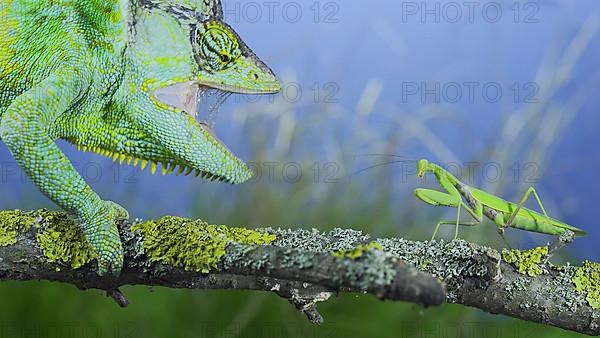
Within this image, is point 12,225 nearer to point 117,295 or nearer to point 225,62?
point 117,295

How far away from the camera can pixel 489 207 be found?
2.12 meters

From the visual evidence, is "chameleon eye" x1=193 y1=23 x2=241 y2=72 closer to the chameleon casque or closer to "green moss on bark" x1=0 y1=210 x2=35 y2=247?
the chameleon casque

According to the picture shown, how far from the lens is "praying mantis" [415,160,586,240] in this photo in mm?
2016

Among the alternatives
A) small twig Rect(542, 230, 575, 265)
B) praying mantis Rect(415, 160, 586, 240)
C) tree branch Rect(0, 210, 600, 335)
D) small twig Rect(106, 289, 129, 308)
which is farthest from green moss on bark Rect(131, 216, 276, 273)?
praying mantis Rect(415, 160, 586, 240)

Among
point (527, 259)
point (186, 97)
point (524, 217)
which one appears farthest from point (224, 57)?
point (524, 217)

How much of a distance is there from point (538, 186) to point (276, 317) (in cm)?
176

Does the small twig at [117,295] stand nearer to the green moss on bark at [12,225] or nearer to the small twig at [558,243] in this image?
the green moss on bark at [12,225]

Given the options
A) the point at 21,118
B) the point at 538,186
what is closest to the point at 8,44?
the point at 21,118

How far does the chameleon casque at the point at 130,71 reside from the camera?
65.0 inches

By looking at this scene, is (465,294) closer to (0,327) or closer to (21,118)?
(21,118)

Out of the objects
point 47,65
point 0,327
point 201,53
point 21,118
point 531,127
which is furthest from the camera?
Result: point 531,127

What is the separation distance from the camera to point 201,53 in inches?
69.6

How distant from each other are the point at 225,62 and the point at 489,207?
2.98 feet

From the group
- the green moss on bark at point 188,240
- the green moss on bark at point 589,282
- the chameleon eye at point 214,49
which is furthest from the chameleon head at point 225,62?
the green moss on bark at point 589,282
